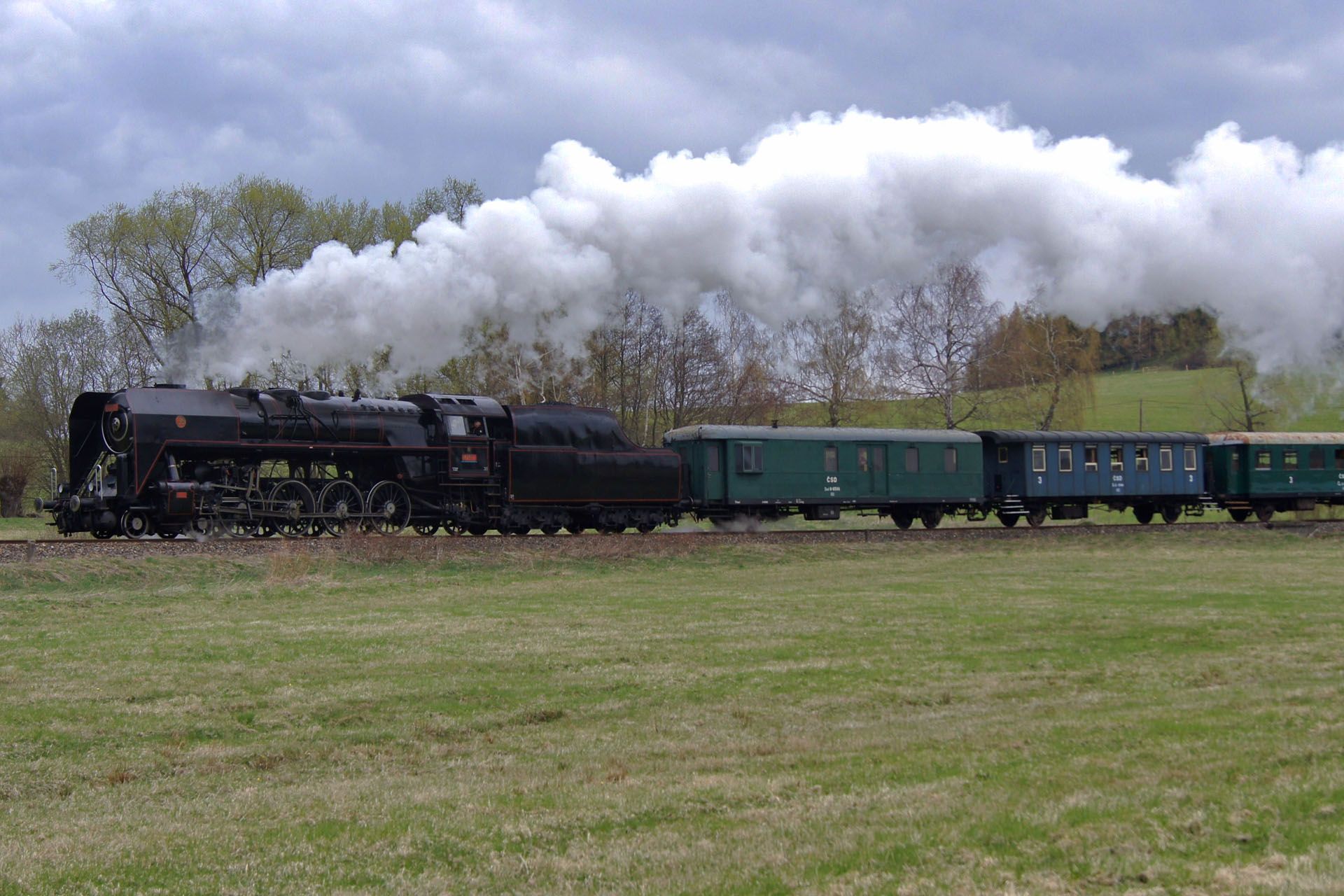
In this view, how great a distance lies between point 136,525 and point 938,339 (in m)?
30.7

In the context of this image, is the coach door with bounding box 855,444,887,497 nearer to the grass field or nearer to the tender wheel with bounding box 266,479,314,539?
the grass field

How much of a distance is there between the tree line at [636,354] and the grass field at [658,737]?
20.9 m

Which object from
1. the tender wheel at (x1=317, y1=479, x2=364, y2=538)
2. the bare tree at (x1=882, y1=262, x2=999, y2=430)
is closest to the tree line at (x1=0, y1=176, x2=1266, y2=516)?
the bare tree at (x1=882, y1=262, x2=999, y2=430)

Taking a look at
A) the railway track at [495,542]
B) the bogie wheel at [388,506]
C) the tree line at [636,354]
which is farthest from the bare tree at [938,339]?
the bogie wheel at [388,506]

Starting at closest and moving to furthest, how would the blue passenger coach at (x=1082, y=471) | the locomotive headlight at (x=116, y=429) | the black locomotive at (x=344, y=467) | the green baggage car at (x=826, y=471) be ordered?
the locomotive headlight at (x=116, y=429)
the black locomotive at (x=344, y=467)
the green baggage car at (x=826, y=471)
the blue passenger coach at (x=1082, y=471)

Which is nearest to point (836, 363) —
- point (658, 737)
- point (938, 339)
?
point (938, 339)

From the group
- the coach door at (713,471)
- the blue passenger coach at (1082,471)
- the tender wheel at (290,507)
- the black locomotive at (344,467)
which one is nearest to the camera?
the black locomotive at (344,467)

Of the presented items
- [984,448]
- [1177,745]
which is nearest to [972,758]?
[1177,745]

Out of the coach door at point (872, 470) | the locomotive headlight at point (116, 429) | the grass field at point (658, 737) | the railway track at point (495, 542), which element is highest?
the locomotive headlight at point (116, 429)

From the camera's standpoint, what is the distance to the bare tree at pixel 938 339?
141 feet

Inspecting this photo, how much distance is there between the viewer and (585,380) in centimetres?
3950

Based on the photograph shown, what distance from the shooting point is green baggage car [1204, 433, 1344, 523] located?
1410 inches

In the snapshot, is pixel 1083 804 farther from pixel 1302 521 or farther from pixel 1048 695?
pixel 1302 521

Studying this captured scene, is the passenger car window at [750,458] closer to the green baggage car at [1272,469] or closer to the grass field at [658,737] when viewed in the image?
the grass field at [658,737]
